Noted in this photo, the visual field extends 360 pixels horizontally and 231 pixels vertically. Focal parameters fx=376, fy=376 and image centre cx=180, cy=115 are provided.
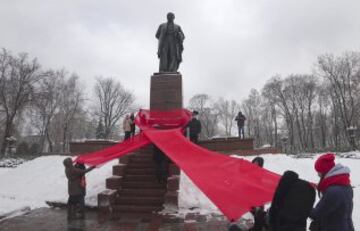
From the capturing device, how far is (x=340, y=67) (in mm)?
42969

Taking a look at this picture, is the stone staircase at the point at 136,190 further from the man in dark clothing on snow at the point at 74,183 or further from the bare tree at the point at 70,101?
the bare tree at the point at 70,101

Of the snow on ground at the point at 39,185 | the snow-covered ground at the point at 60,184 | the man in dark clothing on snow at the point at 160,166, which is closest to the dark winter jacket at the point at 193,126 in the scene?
the snow-covered ground at the point at 60,184

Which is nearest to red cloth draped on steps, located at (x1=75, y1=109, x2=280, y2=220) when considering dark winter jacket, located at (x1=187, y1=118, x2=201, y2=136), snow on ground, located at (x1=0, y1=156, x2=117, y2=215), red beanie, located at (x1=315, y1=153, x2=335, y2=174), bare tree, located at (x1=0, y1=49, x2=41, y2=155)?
red beanie, located at (x1=315, y1=153, x2=335, y2=174)

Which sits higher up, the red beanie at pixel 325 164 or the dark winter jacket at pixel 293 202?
the red beanie at pixel 325 164

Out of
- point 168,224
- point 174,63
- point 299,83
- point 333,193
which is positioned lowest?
point 168,224

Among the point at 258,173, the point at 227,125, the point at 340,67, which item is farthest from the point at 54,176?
the point at 227,125

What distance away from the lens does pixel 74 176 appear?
8141 millimetres

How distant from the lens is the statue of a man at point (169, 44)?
15.3 m

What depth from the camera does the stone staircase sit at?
9.33 m

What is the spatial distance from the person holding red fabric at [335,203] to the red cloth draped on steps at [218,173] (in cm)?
116

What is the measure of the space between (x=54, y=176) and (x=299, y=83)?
152ft

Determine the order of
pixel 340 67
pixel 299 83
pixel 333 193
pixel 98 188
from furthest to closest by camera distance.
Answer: pixel 299 83
pixel 340 67
pixel 98 188
pixel 333 193

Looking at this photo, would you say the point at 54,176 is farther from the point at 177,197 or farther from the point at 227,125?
the point at 227,125

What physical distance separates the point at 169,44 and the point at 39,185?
24.0ft
